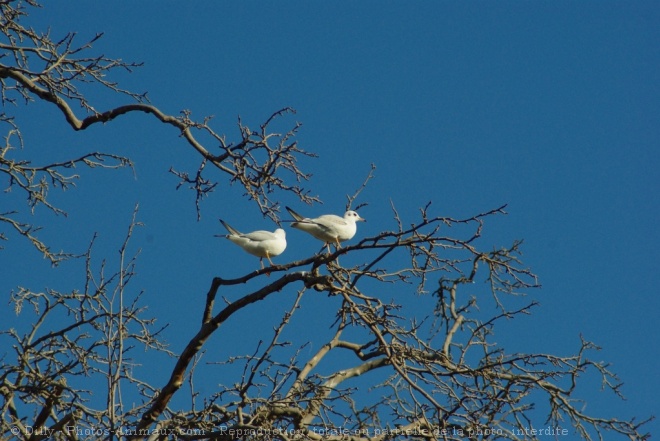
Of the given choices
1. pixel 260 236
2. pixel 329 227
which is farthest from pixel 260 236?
pixel 329 227

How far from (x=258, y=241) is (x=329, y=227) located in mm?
936

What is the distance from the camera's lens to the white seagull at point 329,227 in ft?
27.4

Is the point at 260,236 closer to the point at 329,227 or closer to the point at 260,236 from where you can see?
the point at 260,236

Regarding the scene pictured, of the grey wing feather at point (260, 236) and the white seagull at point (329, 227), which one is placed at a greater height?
the grey wing feather at point (260, 236)

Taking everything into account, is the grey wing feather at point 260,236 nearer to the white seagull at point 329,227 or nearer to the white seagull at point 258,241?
the white seagull at point 258,241

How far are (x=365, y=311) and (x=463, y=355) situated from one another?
2.66 meters

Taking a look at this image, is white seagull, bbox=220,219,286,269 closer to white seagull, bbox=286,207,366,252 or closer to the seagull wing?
the seagull wing

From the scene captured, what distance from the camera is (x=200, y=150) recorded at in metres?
6.07

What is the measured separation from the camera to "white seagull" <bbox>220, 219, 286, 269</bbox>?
8898 mm

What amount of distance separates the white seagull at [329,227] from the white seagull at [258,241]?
49 cm

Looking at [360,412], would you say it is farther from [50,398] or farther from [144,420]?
[50,398]

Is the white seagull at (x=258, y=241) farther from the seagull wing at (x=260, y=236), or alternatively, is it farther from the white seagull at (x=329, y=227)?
the white seagull at (x=329, y=227)

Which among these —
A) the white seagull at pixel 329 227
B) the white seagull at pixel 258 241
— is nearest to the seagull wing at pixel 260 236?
the white seagull at pixel 258 241

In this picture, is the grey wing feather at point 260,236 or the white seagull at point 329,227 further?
the grey wing feather at point 260,236
